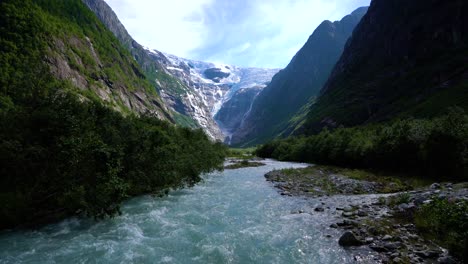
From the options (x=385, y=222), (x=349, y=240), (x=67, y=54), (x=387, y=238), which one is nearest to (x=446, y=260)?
(x=387, y=238)

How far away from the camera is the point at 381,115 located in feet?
513

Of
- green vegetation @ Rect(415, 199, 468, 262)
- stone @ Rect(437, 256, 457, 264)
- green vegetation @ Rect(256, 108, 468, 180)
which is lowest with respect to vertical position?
stone @ Rect(437, 256, 457, 264)

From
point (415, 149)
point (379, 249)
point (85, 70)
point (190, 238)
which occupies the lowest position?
point (190, 238)

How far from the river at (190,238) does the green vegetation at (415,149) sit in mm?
25867

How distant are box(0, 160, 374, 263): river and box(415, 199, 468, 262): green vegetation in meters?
5.55

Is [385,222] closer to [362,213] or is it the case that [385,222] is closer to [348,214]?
[362,213]

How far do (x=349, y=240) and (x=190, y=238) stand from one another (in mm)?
11895

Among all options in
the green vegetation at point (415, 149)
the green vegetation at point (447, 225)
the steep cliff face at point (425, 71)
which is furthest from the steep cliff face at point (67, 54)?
the steep cliff face at point (425, 71)

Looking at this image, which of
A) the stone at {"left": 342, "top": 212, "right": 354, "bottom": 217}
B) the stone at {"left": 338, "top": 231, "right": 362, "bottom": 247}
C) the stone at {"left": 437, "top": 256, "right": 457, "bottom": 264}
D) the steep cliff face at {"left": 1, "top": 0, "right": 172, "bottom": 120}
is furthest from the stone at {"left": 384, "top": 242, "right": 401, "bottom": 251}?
the steep cliff face at {"left": 1, "top": 0, "right": 172, "bottom": 120}

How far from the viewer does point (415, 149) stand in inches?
2142

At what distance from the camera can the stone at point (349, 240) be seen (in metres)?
18.9

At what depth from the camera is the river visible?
18.7 metres

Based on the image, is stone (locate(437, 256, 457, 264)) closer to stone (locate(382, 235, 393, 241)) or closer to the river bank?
the river bank

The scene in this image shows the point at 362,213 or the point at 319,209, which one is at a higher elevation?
the point at 362,213
